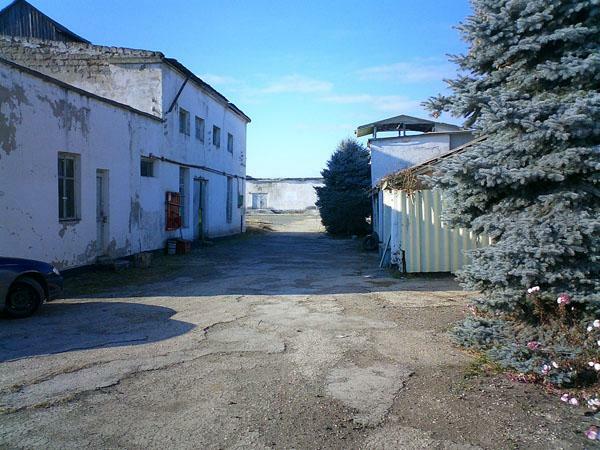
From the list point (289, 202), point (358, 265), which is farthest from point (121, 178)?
point (289, 202)

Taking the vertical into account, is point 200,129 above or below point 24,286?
above

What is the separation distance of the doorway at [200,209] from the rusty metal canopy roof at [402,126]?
31.4 feet

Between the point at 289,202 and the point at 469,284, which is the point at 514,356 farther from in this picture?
the point at 289,202

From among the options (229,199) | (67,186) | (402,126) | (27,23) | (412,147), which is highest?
(27,23)

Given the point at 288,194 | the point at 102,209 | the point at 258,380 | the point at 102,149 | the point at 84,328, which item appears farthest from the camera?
the point at 288,194

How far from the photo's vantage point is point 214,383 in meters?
4.81

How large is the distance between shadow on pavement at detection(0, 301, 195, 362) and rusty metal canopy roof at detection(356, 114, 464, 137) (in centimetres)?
1932

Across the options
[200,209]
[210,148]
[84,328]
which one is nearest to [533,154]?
[84,328]

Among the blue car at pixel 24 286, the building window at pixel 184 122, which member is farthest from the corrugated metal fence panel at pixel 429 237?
the building window at pixel 184 122

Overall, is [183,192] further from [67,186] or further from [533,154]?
[533,154]

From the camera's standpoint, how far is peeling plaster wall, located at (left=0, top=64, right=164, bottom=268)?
367 inches

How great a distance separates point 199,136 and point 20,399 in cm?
1667

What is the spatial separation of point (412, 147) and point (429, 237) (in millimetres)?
11237

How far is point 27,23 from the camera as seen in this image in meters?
18.2
